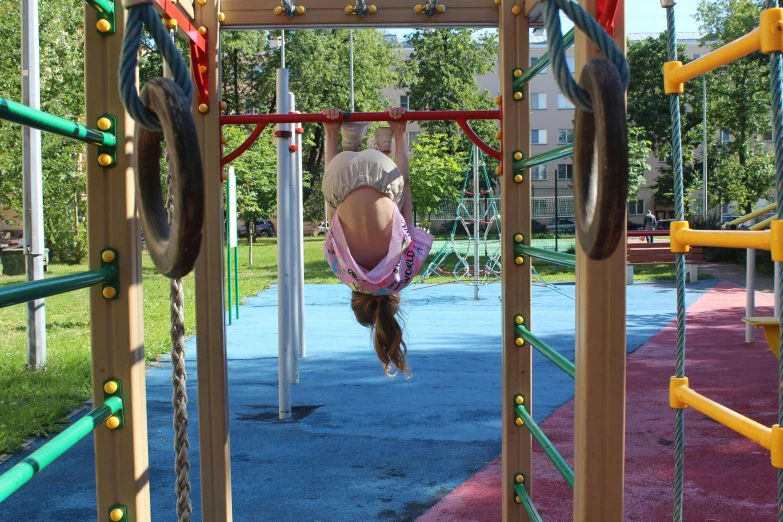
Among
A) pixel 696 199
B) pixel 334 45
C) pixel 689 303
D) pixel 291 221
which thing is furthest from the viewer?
Result: pixel 334 45

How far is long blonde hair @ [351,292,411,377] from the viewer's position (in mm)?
3756

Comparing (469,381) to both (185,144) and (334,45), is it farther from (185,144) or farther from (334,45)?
(334,45)

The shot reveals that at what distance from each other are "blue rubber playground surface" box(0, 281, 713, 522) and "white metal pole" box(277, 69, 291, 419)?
16.9 inches

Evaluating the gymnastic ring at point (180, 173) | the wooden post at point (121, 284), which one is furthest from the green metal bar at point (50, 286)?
the gymnastic ring at point (180, 173)

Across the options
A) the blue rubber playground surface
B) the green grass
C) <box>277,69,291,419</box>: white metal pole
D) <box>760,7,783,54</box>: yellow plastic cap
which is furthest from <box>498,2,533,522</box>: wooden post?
the green grass

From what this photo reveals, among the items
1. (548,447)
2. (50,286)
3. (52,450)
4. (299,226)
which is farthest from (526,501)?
(299,226)

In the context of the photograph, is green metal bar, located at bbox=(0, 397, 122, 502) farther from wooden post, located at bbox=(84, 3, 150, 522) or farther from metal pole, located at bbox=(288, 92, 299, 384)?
metal pole, located at bbox=(288, 92, 299, 384)

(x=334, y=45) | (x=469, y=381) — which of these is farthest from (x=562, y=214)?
(x=469, y=381)

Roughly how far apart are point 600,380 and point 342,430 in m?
3.51

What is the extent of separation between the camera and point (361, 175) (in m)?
3.40

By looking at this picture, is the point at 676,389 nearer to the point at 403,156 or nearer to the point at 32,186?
the point at 403,156

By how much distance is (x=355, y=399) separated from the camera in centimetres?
610

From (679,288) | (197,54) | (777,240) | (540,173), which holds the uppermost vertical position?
(540,173)

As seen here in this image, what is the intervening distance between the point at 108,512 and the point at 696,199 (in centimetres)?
3013
